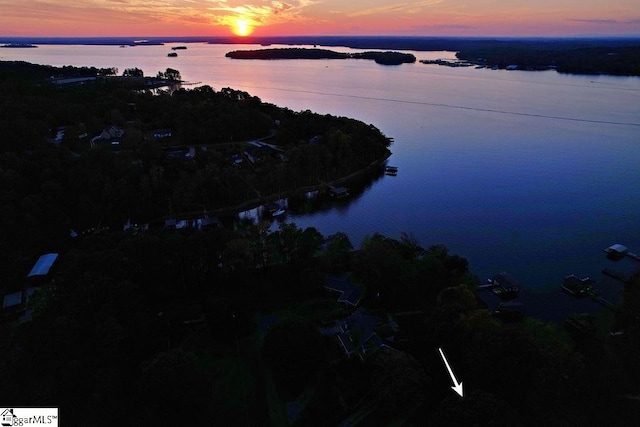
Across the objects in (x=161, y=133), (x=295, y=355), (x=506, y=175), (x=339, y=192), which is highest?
(x=295, y=355)

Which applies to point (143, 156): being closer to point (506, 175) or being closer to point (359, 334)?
point (359, 334)

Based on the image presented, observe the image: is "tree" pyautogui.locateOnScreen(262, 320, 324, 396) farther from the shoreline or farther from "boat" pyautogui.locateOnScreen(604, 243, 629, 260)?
"boat" pyautogui.locateOnScreen(604, 243, 629, 260)

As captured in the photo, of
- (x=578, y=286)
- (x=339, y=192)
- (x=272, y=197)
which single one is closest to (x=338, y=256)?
(x=578, y=286)

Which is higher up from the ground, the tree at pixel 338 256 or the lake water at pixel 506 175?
the tree at pixel 338 256

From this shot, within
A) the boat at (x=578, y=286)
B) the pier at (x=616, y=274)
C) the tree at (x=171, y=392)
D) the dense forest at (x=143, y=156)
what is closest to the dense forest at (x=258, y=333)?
the tree at (x=171, y=392)

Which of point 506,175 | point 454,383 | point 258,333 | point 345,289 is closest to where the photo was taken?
point 454,383

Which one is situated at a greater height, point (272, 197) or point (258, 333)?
point (258, 333)

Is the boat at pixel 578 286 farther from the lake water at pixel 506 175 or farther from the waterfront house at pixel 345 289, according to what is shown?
the waterfront house at pixel 345 289
